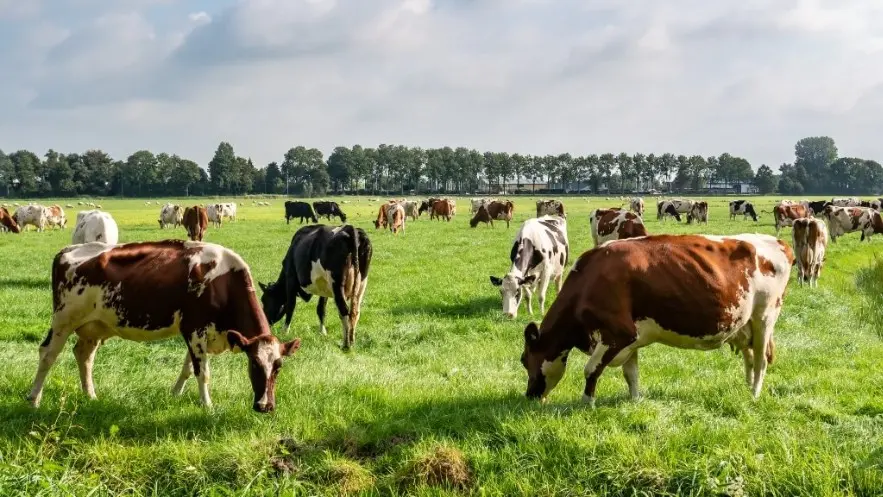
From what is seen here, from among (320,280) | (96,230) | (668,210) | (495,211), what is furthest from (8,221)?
(668,210)

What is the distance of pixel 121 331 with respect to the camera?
704 centimetres

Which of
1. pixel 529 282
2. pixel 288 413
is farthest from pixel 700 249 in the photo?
pixel 529 282

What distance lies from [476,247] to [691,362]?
719 inches

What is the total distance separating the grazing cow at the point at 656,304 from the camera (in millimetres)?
6641

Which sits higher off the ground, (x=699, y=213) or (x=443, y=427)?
(x=699, y=213)

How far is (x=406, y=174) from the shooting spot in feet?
512

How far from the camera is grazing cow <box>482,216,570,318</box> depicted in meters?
12.7

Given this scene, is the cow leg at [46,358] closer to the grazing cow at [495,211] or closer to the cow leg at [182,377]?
the cow leg at [182,377]

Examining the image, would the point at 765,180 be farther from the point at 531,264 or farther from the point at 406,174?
the point at 531,264

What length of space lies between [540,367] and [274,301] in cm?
616

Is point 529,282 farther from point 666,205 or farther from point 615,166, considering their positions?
point 615,166

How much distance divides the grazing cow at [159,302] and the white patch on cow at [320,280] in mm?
3905

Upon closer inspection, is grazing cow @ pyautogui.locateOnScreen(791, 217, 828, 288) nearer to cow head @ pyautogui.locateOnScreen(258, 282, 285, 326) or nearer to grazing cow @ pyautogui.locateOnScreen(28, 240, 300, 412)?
cow head @ pyautogui.locateOnScreen(258, 282, 285, 326)

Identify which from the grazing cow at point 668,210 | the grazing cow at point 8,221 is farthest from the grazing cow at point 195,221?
the grazing cow at point 668,210
